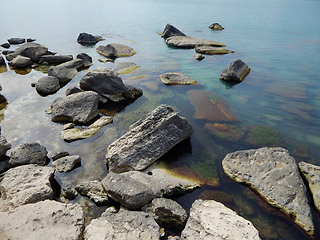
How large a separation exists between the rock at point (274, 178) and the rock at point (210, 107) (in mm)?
→ 3712

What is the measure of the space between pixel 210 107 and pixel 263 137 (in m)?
3.77

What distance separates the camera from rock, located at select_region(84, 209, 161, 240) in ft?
17.4

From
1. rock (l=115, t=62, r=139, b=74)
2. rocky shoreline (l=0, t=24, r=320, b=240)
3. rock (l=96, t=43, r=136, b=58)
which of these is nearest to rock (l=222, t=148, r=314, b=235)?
rocky shoreline (l=0, t=24, r=320, b=240)

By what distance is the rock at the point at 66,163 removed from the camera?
842cm

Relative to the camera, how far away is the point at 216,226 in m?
5.62

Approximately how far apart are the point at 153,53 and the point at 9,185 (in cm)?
2101

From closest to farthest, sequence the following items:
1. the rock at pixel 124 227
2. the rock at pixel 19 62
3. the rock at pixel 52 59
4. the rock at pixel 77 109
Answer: the rock at pixel 124 227 < the rock at pixel 77 109 < the rock at pixel 19 62 < the rock at pixel 52 59

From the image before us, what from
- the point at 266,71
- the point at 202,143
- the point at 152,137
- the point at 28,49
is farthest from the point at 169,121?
the point at 28,49

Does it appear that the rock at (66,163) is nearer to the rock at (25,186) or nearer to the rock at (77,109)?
the rock at (25,186)

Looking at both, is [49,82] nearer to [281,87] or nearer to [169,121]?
[169,121]

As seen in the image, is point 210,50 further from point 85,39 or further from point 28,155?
point 28,155

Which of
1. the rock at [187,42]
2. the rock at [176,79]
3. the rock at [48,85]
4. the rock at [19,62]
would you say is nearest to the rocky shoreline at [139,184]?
the rock at [48,85]

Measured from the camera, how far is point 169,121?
31.1 feet

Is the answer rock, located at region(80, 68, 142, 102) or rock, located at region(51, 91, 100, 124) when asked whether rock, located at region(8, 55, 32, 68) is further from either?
rock, located at region(51, 91, 100, 124)
